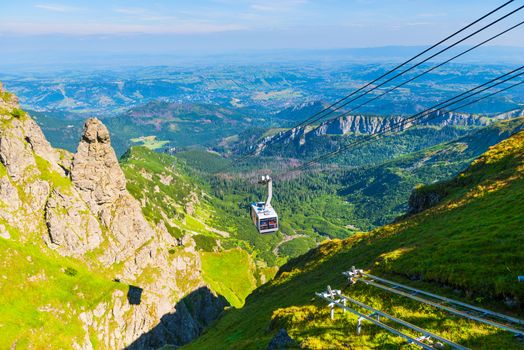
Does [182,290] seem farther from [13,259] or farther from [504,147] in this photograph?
[504,147]

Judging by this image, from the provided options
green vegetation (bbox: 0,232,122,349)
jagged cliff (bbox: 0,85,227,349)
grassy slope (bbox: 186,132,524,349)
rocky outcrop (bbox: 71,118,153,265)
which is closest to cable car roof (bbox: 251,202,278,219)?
grassy slope (bbox: 186,132,524,349)

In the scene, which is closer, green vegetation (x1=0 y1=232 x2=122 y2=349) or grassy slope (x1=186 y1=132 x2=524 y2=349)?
grassy slope (x1=186 y1=132 x2=524 y2=349)

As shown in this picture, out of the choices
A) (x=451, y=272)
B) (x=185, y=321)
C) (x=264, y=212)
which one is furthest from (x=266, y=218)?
(x=185, y=321)

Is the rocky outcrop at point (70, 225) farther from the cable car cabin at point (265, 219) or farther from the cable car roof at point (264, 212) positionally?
the cable car cabin at point (265, 219)

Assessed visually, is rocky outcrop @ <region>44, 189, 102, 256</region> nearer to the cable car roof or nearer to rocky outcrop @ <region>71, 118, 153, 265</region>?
rocky outcrop @ <region>71, 118, 153, 265</region>

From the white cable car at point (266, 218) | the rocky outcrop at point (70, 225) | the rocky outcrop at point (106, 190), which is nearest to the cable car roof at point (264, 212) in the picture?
the white cable car at point (266, 218)

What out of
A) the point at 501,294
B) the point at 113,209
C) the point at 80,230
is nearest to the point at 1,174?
the point at 80,230
